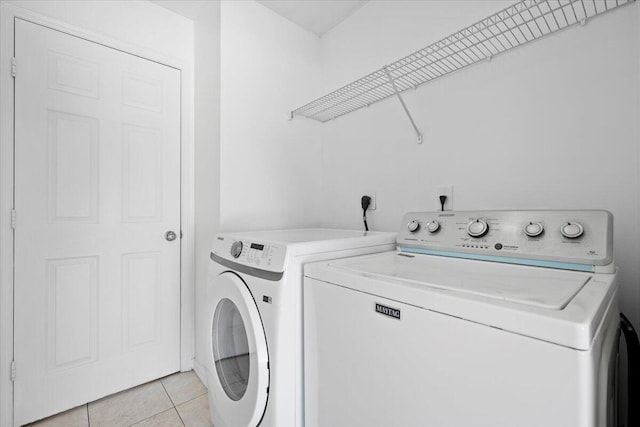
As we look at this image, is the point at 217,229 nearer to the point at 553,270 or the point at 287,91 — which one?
the point at 287,91

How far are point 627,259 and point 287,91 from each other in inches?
78.3

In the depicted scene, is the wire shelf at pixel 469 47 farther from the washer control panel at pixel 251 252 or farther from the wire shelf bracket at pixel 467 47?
the washer control panel at pixel 251 252

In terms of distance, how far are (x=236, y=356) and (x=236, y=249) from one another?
1.57 ft

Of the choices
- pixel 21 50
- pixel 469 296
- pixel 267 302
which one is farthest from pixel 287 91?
pixel 469 296

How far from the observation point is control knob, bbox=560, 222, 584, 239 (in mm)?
859

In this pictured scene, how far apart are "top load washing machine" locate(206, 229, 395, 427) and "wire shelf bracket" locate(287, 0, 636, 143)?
2.91 feet

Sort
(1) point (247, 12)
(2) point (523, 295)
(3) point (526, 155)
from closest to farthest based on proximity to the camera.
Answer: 1. (2) point (523, 295)
2. (3) point (526, 155)
3. (1) point (247, 12)

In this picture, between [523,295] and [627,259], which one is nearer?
[523,295]

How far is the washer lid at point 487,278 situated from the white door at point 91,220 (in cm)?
149

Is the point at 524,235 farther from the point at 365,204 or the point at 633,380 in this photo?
the point at 365,204

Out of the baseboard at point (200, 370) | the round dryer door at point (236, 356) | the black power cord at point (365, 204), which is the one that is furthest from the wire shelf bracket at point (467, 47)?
the baseboard at point (200, 370)

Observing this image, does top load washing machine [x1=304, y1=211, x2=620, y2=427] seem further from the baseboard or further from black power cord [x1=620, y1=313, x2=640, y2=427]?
the baseboard

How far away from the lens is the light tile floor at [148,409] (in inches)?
59.9

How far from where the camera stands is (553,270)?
0.86 metres
